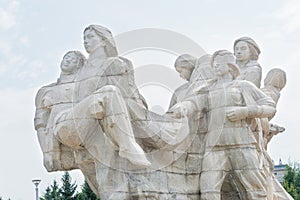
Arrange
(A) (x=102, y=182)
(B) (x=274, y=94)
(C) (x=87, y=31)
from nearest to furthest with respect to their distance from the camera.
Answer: (A) (x=102, y=182) < (C) (x=87, y=31) < (B) (x=274, y=94)

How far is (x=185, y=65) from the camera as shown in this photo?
9.48 meters

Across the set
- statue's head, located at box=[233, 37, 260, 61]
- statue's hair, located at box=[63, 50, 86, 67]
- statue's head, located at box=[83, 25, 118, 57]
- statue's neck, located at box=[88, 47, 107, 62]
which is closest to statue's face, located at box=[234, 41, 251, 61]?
statue's head, located at box=[233, 37, 260, 61]

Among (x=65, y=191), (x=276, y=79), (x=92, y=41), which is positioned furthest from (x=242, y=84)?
(x=65, y=191)

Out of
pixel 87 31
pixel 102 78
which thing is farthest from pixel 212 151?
pixel 87 31

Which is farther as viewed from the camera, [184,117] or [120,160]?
[184,117]

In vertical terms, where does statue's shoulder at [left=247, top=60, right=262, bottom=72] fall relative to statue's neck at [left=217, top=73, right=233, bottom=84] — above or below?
above

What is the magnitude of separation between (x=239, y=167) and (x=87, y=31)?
283 cm

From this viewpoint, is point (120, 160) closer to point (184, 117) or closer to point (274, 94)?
point (184, 117)

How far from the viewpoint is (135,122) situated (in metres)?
8.30

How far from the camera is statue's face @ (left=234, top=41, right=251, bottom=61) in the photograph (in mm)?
9859

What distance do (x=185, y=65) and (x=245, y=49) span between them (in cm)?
109

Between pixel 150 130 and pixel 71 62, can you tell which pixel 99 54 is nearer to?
pixel 71 62

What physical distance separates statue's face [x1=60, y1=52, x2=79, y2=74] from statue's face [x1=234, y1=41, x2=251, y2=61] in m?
2.74

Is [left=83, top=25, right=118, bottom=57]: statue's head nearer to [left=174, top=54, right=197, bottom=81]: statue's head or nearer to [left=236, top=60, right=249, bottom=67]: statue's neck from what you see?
[left=174, top=54, right=197, bottom=81]: statue's head
